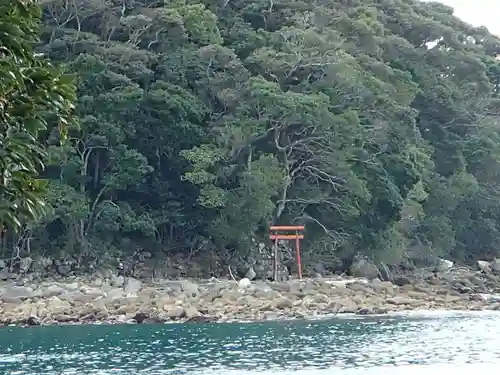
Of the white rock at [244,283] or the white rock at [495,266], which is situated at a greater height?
the white rock at [244,283]

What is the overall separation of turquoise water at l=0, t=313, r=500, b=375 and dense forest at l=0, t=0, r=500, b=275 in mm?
9379

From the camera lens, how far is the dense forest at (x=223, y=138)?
33156mm

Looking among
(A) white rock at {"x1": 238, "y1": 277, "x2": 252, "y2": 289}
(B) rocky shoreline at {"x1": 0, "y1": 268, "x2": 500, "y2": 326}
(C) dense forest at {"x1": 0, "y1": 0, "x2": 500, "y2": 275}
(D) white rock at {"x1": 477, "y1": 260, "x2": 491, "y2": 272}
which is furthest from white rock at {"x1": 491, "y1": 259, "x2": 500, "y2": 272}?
(A) white rock at {"x1": 238, "y1": 277, "x2": 252, "y2": 289}

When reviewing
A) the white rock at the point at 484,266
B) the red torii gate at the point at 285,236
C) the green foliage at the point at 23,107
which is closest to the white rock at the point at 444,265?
the white rock at the point at 484,266

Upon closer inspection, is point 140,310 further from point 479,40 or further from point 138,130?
point 479,40

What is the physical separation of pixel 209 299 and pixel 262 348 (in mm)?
9515

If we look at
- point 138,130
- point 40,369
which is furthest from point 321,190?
point 40,369

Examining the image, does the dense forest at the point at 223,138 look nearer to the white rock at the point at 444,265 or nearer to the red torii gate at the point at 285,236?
the red torii gate at the point at 285,236

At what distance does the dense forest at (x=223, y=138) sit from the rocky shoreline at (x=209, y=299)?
7.98ft

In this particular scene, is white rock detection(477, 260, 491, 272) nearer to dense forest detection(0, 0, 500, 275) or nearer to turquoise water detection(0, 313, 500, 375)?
dense forest detection(0, 0, 500, 275)

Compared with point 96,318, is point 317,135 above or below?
above

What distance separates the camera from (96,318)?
1025 inches

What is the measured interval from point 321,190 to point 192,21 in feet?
29.2

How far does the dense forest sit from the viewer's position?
33.2 metres
